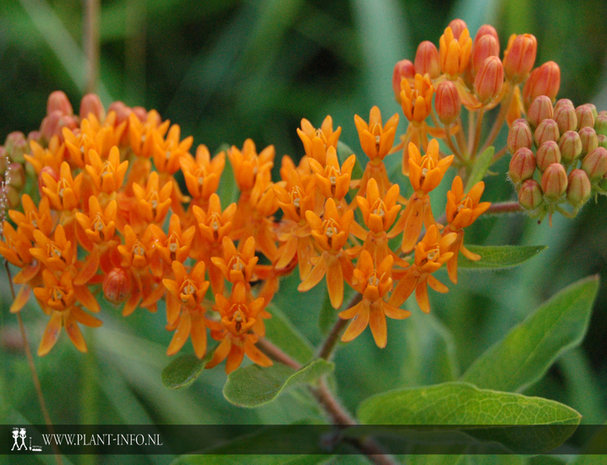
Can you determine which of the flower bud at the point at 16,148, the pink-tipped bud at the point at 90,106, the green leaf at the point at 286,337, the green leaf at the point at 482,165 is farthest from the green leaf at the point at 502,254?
the flower bud at the point at 16,148

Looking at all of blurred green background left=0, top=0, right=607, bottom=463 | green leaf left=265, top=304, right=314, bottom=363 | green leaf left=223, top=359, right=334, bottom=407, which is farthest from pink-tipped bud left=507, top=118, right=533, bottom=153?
blurred green background left=0, top=0, right=607, bottom=463

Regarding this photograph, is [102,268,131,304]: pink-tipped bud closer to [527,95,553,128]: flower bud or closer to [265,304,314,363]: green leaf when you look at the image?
[265,304,314,363]: green leaf

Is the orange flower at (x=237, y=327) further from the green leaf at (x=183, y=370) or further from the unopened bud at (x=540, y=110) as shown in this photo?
the unopened bud at (x=540, y=110)

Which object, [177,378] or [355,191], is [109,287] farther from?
[355,191]

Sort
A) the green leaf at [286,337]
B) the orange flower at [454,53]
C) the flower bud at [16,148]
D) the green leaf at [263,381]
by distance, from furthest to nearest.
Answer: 1. the green leaf at [286,337]
2. the flower bud at [16,148]
3. the orange flower at [454,53]
4. the green leaf at [263,381]

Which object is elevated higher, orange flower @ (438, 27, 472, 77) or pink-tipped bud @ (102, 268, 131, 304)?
orange flower @ (438, 27, 472, 77)
